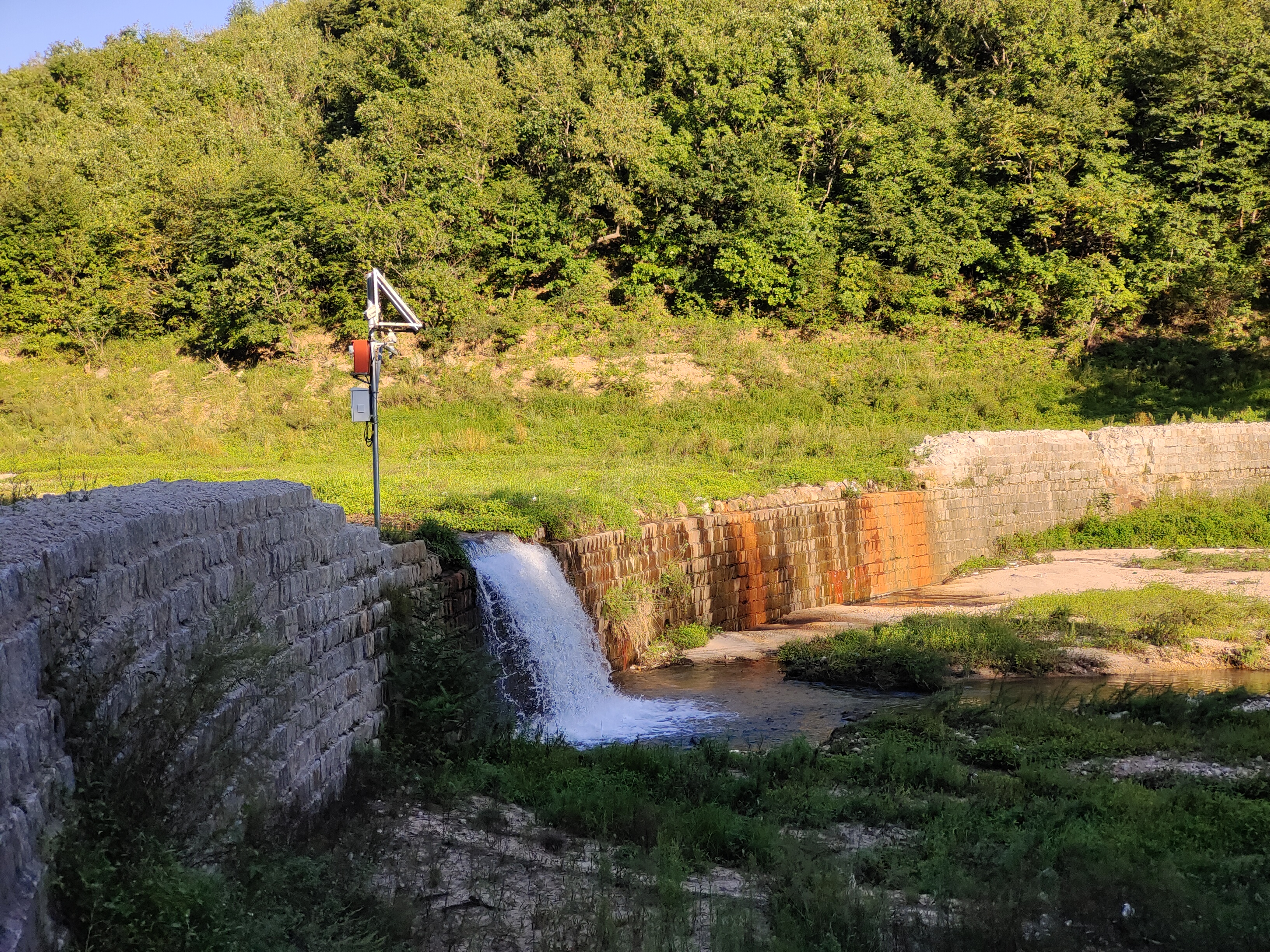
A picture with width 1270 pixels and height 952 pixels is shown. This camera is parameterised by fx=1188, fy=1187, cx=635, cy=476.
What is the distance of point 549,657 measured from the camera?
43.9 ft

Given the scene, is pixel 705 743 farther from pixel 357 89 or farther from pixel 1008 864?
pixel 357 89

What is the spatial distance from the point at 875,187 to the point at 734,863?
29.2 meters

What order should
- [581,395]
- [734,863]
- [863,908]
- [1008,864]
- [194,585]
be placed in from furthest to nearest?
[581,395] → [734,863] → [1008,864] → [863,908] → [194,585]

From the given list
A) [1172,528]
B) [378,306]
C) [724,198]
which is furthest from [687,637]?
[724,198]

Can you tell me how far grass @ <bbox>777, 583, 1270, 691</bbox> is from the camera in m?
15.0

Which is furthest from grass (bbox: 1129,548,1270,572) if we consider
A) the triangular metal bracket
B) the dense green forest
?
the triangular metal bracket

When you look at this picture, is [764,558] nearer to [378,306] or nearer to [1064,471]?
[378,306]

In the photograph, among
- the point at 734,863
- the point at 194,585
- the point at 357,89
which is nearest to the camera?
the point at 194,585

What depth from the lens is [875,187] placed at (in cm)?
3441

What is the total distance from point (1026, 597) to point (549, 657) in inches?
365

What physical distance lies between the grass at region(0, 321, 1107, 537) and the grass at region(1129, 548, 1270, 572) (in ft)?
15.8

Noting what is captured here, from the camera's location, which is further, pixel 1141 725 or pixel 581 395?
pixel 581 395

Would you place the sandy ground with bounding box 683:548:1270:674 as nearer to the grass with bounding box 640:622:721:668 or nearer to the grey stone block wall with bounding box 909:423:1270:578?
the grass with bounding box 640:622:721:668

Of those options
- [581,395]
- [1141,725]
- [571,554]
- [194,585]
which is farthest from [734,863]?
[581,395]
